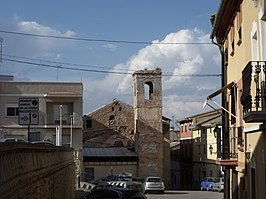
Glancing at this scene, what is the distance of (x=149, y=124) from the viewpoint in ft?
207

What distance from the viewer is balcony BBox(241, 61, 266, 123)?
11.7m

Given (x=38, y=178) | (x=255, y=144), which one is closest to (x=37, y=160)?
(x=38, y=178)

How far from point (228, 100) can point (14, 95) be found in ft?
116

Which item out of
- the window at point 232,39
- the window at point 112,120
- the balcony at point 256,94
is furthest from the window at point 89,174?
the balcony at point 256,94

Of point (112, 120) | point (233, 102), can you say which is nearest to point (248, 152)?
point (233, 102)

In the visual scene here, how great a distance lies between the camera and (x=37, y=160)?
→ 12.6 metres

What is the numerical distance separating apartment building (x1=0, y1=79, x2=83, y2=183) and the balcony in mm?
41532

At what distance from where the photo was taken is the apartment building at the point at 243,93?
1291cm

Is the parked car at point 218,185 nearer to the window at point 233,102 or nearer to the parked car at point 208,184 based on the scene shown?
the parked car at point 208,184

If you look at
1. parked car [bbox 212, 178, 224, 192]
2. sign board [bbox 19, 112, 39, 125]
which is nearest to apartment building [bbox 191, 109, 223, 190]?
parked car [bbox 212, 178, 224, 192]

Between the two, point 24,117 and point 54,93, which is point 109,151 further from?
point 24,117

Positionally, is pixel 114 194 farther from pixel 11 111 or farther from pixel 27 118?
pixel 11 111

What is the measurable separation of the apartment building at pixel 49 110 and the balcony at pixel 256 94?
136 feet

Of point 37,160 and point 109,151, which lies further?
point 109,151
